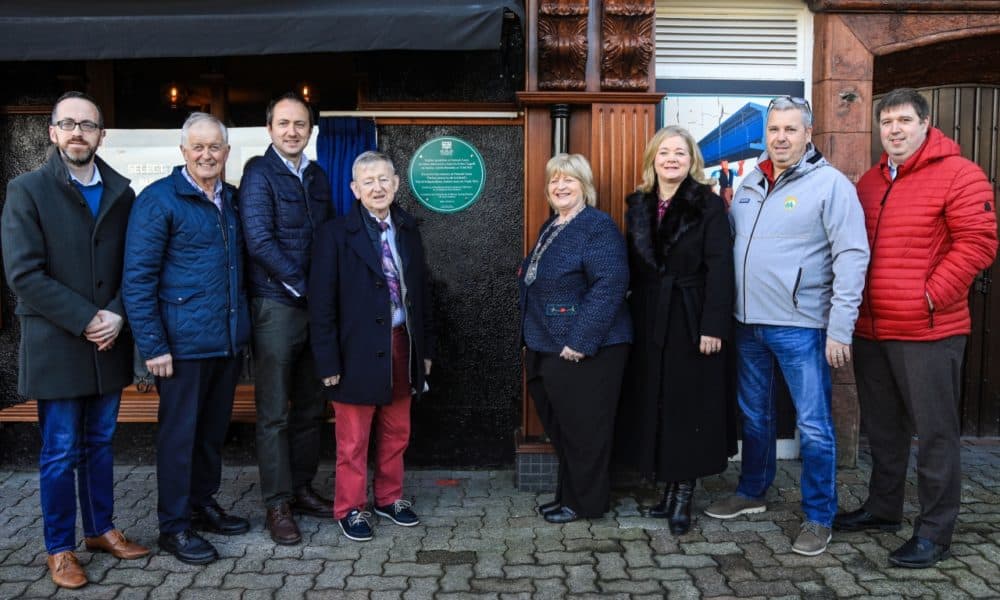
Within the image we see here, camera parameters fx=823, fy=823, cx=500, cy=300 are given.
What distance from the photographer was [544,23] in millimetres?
4848

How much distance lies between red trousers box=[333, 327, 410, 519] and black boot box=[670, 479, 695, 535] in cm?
149

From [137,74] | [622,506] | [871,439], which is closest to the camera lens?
[871,439]

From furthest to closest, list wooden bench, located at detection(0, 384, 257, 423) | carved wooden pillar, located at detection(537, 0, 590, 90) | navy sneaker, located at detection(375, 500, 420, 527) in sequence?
1. wooden bench, located at detection(0, 384, 257, 423)
2. carved wooden pillar, located at detection(537, 0, 590, 90)
3. navy sneaker, located at detection(375, 500, 420, 527)

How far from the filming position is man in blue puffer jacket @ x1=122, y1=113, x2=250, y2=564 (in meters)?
3.78

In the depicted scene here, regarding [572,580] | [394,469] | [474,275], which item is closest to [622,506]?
[572,580]

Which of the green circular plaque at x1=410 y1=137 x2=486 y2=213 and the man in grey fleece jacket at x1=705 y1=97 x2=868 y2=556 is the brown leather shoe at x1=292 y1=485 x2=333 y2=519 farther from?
the man in grey fleece jacket at x1=705 y1=97 x2=868 y2=556

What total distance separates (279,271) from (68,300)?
3.09ft

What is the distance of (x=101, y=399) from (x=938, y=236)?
4015 millimetres

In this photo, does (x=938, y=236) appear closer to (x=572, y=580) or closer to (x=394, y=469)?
(x=572, y=580)

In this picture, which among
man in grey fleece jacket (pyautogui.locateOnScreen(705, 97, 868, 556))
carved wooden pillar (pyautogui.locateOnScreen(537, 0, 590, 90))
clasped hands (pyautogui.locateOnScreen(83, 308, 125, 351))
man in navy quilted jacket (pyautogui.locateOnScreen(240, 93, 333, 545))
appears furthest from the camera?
carved wooden pillar (pyautogui.locateOnScreen(537, 0, 590, 90))

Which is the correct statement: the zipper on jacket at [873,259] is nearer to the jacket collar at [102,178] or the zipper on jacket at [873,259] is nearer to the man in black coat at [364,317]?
the man in black coat at [364,317]

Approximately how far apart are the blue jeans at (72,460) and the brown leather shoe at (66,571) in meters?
0.03

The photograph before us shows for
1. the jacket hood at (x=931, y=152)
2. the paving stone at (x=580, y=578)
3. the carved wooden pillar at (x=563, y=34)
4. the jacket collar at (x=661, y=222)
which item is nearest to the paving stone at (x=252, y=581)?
the paving stone at (x=580, y=578)

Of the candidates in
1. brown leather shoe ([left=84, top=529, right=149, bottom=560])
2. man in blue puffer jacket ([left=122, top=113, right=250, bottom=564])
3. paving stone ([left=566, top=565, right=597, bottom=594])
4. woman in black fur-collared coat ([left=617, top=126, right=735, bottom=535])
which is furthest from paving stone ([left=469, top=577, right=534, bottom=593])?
brown leather shoe ([left=84, top=529, right=149, bottom=560])
